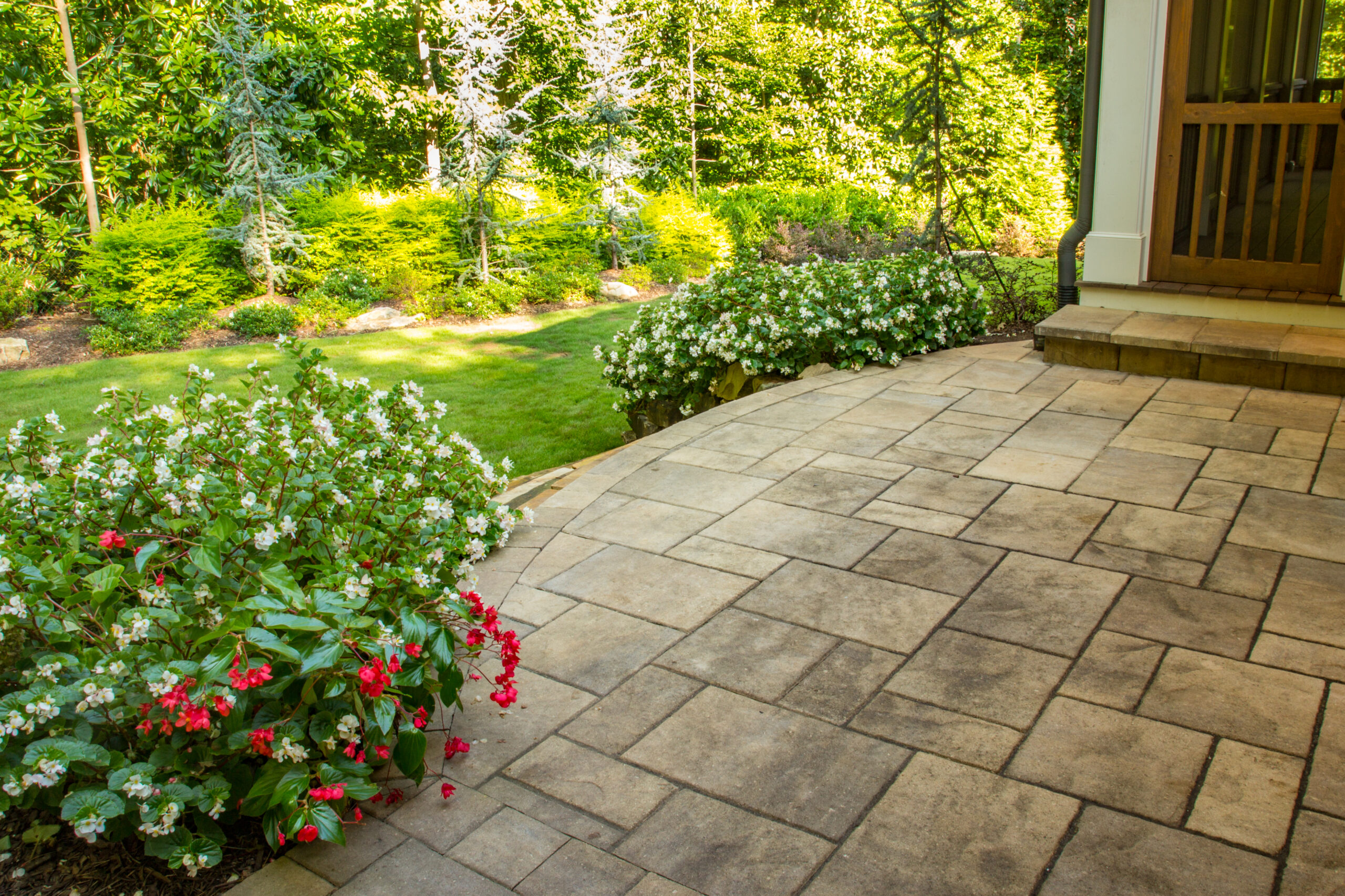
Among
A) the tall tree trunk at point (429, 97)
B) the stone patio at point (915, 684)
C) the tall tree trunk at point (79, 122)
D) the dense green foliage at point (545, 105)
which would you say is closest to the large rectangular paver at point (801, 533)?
the stone patio at point (915, 684)

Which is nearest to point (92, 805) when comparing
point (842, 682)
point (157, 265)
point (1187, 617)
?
point (842, 682)

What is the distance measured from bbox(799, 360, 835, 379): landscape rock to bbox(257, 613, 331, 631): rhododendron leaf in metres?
3.67

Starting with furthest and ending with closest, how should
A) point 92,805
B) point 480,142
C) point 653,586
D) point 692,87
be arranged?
1. point 692,87
2. point 480,142
3. point 653,586
4. point 92,805

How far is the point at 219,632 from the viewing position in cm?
188

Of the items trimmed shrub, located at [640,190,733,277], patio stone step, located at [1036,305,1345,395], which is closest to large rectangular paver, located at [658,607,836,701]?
patio stone step, located at [1036,305,1345,395]

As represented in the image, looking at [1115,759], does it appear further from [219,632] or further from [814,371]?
[814,371]

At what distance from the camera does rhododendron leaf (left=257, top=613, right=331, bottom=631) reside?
6.16 ft

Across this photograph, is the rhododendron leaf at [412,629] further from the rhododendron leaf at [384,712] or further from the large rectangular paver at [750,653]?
the large rectangular paver at [750,653]

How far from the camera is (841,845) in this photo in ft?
6.24

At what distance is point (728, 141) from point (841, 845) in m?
14.4

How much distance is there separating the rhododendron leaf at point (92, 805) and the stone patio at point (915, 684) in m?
0.30

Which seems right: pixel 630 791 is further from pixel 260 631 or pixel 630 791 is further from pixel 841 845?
pixel 260 631

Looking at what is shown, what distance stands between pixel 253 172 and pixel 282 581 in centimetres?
903

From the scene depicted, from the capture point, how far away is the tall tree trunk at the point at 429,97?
545 inches
